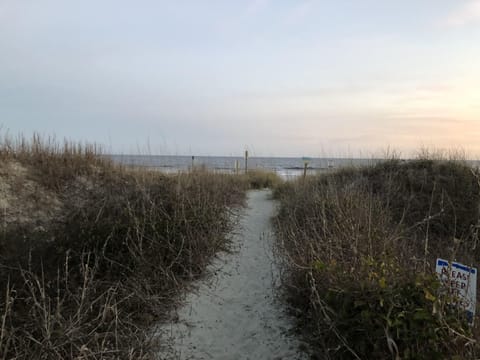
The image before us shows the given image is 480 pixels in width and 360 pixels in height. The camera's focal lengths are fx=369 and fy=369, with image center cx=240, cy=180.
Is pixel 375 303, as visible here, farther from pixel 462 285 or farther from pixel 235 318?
Result: pixel 235 318

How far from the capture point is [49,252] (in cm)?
499

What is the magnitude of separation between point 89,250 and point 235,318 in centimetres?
210

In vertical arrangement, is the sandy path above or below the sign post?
below

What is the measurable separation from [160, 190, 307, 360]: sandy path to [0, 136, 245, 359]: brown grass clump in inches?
11.6

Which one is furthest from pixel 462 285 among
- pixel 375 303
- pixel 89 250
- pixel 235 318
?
pixel 89 250

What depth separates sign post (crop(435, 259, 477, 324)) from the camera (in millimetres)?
2645

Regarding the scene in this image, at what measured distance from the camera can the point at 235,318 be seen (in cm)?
419

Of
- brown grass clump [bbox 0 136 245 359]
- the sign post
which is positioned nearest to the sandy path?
brown grass clump [bbox 0 136 245 359]

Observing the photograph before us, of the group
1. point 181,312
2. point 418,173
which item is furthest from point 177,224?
point 418,173

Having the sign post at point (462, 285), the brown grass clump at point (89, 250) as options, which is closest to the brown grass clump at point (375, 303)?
the sign post at point (462, 285)

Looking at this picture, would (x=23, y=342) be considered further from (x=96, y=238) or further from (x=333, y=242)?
(x=333, y=242)

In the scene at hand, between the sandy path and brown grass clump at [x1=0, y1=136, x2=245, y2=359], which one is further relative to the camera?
the sandy path

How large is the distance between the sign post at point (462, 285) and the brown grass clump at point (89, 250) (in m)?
2.42

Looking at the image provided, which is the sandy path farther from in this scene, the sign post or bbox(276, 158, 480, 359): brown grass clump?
the sign post
